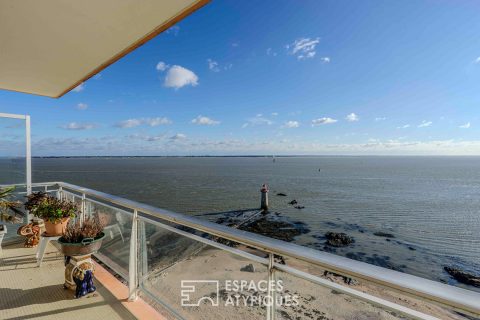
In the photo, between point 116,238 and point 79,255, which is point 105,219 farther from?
point 79,255

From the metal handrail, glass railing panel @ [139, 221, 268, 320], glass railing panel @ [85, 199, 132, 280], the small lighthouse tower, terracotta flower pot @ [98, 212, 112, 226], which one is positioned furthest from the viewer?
the small lighthouse tower

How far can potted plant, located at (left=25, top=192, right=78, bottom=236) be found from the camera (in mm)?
2746

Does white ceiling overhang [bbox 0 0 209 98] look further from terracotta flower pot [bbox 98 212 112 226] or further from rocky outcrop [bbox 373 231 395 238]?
rocky outcrop [bbox 373 231 395 238]

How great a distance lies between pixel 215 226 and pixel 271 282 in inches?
16.6

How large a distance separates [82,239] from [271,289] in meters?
1.86

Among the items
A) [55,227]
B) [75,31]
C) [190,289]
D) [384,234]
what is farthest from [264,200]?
[75,31]

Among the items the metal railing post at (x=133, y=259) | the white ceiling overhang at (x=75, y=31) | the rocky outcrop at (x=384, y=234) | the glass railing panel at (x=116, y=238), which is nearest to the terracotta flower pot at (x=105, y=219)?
the glass railing panel at (x=116, y=238)

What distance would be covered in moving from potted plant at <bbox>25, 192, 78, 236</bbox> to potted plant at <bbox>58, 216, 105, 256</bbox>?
0.66 meters

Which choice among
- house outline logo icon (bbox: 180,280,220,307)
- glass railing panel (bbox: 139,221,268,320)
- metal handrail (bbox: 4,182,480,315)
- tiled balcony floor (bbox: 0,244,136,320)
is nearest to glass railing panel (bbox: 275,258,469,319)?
metal handrail (bbox: 4,182,480,315)

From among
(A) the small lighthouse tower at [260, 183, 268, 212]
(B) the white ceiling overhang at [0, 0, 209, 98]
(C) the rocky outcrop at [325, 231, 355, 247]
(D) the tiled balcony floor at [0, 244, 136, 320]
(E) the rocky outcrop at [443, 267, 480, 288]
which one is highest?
(B) the white ceiling overhang at [0, 0, 209, 98]

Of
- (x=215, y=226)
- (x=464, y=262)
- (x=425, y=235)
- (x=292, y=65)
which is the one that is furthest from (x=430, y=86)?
(x=215, y=226)

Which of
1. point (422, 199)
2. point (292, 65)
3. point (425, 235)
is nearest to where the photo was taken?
point (425, 235)

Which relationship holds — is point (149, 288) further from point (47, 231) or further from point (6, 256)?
point (6, 256)

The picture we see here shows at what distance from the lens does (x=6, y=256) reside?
306 centimetres
